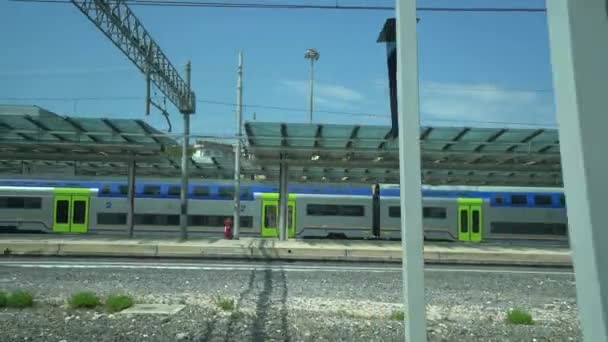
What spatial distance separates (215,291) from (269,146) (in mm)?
11973

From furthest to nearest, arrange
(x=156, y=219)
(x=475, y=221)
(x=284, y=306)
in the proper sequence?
(x=156, y=219) → (x=475, y=221) → (x=284, y=306)

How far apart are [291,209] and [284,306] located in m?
22.1

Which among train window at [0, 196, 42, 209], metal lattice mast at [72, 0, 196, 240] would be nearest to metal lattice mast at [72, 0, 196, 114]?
metal lattice mast at [72, 0, 196, 240]

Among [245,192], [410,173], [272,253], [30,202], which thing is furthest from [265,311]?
[30,202]

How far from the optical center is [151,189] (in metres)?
32.6

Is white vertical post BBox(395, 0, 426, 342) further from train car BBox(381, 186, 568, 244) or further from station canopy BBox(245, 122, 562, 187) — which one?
train car BBox(381, 186, 568, 244)

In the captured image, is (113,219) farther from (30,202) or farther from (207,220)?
(207,220)

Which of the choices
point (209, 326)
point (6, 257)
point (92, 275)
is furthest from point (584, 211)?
point (6, 257)

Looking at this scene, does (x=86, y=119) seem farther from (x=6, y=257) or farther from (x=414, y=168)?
(x=414, y=168)

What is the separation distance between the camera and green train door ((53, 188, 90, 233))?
31578mm

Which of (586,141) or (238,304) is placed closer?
(586,141)

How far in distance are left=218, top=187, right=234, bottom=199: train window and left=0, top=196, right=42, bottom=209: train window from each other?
9980 mm

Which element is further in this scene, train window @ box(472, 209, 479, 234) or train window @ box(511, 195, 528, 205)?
train window @ box(511, 195, 528, 205)

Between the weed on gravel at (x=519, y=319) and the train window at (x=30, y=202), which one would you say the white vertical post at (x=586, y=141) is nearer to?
the weed on gravel at (x=519, y=319)
